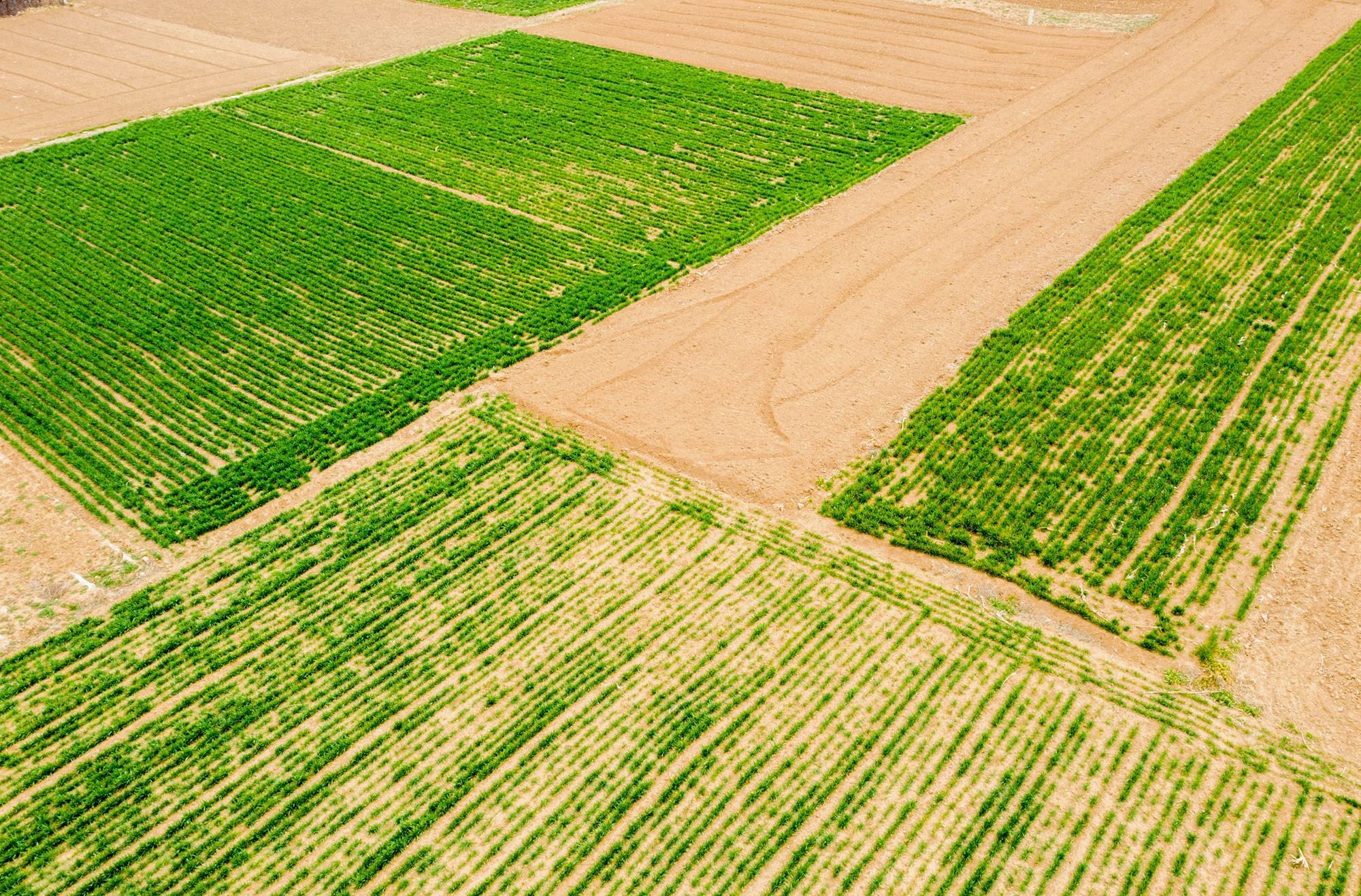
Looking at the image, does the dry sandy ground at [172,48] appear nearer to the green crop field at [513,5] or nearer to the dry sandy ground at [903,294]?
the green crop field at [513,5]


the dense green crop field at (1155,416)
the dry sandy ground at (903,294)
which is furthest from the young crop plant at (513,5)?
→ the dense green crop field at (1155,416)

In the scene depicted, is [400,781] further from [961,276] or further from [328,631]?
[961,276]

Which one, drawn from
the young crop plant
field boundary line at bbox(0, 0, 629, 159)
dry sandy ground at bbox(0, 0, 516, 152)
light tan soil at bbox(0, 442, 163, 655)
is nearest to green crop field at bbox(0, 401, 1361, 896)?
light tan soil at bbox(0, 442, 163, 655)

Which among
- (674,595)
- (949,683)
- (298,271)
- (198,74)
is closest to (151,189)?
(298,271)

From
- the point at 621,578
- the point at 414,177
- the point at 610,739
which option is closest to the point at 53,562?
the point at 621,578

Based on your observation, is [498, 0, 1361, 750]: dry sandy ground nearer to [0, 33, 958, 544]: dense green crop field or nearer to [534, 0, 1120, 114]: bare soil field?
[0, 33, 958, 544]: dense green crop field

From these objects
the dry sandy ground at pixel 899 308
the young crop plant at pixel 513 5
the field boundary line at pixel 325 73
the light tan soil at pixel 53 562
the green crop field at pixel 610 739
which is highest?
the young crop plant at pixel 513 5
